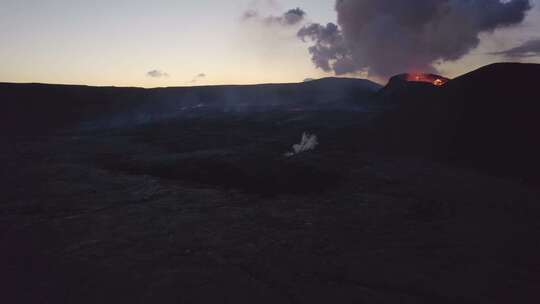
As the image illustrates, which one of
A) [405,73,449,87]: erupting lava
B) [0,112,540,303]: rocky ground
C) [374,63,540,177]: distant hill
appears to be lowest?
[0,112,540,303]: rocky ground

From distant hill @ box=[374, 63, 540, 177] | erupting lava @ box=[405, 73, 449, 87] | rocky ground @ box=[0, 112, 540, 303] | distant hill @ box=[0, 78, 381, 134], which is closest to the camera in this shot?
rocky ground @ box=[0, 112, 540, 303]

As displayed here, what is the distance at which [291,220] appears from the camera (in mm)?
3768

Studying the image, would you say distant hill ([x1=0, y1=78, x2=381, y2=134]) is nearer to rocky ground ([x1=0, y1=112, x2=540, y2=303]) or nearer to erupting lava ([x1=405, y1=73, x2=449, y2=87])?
erupting lava ([x1=405, y1=73, x2=449, y2=87])

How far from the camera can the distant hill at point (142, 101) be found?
1827 cm

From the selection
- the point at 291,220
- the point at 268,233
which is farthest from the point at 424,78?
the point at 268,233

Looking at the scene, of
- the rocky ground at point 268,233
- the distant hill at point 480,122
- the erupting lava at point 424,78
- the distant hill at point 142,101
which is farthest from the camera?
the erupting lava at point 424,78

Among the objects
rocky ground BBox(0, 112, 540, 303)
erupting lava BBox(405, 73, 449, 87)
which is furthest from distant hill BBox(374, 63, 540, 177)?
erupting lava BBox(405, 73, 449, 87)

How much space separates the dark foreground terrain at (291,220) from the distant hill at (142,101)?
10.3 metres

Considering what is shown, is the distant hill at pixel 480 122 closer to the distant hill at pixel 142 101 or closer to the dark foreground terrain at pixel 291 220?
the dark foreground terrain at pixel 291 220

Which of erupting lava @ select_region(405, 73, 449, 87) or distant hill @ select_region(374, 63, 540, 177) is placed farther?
erupting lava @ select_region(405, 73, 449, 87)

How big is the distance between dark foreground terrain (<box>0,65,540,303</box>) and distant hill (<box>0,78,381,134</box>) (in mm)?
10252

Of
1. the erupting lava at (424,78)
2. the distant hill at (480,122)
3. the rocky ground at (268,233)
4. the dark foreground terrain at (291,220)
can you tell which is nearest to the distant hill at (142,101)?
the erupting lava at (424,78)

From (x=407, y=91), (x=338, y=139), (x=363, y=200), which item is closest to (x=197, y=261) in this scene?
(x=363, y=200)

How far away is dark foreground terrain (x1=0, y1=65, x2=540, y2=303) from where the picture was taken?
8.10 ft
